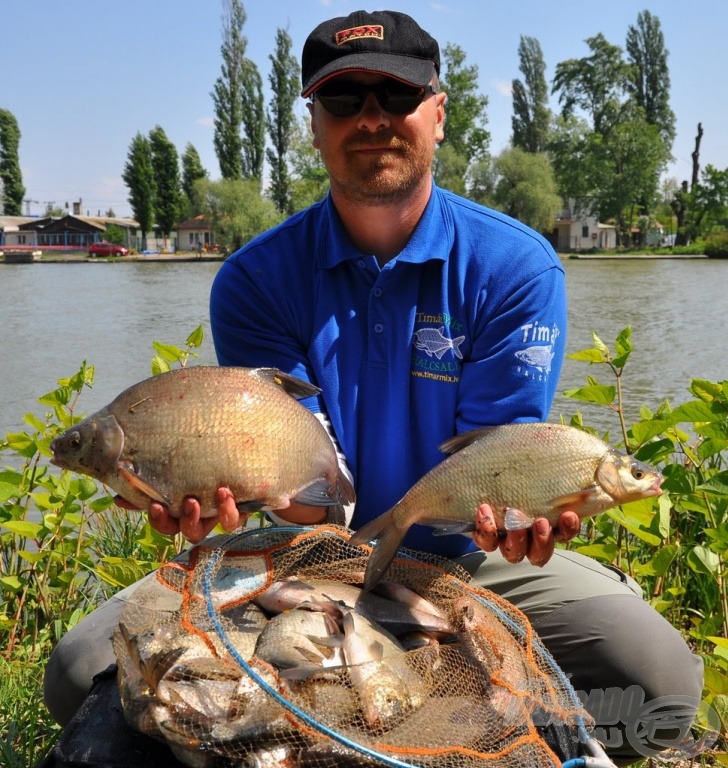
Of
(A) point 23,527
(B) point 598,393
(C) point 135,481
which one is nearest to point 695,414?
(B) point 598,393

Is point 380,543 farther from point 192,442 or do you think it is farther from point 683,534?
point 683,534

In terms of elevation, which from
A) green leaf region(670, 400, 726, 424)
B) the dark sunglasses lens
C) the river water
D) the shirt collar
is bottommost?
the river water

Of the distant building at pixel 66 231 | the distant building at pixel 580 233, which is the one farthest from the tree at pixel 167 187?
the distant building at pixel 580 233

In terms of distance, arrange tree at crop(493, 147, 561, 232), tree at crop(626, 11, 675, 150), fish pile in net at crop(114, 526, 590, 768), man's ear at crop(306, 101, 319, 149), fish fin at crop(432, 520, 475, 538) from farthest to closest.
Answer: tree at crop(626, 11, 675, 150)
tree at crop(493, 147, 561, 232)
man's ear at crop(306, 101, 319, 149)
fish fin at crop(432, 520, 475, 538)
fish pile in net at crop(114, 526, 590, 768)

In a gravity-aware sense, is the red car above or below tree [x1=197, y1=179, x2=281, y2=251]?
below

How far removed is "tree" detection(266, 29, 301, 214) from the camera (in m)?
51.5

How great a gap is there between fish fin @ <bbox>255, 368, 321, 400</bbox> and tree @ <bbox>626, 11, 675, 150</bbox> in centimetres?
6358

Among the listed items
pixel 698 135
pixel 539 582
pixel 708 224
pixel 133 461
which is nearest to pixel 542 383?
pixel 539 582

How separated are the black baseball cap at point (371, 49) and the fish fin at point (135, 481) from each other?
4.36ft

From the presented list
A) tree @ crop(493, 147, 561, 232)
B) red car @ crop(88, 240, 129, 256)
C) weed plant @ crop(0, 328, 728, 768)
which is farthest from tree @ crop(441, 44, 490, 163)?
weed plant @ crop(0, 328, 728, 768)

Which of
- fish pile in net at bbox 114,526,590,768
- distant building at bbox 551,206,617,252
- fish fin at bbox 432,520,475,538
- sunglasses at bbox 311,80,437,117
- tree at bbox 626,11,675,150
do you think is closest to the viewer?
fish pile in net at bbox 114,526,590,768

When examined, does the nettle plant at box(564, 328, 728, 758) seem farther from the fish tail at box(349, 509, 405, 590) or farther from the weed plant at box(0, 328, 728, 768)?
the fish tail at box(349, 509, 405, 590)

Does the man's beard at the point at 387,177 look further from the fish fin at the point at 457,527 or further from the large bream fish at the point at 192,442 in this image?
the fish fin at the point at 457,527

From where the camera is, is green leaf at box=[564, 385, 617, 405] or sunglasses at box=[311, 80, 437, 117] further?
green leaf at box=[564, 385, 617, 405]
